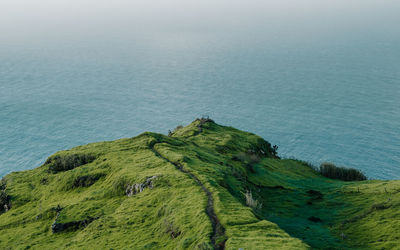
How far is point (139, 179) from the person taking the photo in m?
22.6

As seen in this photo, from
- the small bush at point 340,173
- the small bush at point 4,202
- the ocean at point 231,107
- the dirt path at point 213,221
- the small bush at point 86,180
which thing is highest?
the dirt path at point 213,221

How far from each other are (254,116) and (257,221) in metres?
113

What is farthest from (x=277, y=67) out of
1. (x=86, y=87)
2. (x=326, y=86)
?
(x=86, y=87)

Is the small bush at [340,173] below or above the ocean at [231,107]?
above

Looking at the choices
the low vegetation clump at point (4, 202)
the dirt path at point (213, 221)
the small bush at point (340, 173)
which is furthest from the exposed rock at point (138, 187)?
the small bush at point (340, 173)

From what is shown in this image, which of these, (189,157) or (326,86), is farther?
(326,86)

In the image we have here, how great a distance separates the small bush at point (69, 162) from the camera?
2912 cm

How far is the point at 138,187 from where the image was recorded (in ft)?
72.9

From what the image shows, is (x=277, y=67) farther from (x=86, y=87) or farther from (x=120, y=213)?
(x=120, y=213)

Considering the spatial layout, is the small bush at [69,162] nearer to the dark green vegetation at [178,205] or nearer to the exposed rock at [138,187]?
the dark green vegetation at [178,205]

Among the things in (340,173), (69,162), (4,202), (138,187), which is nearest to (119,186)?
(138,187)

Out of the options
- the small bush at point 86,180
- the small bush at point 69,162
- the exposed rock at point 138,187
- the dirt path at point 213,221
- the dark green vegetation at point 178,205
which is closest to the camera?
the dirt path at point 213,221

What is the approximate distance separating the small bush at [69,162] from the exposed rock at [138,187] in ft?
26.7

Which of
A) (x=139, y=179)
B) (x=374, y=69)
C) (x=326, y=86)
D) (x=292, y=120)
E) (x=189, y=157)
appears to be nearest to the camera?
(x=139, y=179)
